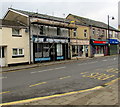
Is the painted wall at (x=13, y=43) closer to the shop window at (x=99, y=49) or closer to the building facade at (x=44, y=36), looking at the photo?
the building facade at (x=44, y=36)

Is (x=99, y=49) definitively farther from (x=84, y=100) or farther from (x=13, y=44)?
(x=84, y=100)

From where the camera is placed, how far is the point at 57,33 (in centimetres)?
2270

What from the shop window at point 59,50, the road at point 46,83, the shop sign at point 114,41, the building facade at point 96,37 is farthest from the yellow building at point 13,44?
the shop sign at point 114,41

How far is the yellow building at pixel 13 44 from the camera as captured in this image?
1608 centimetres

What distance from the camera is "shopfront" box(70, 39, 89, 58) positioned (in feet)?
83.5

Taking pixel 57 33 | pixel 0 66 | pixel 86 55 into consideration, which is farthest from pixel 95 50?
pixel 0 66

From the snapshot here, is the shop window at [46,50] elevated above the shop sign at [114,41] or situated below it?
below

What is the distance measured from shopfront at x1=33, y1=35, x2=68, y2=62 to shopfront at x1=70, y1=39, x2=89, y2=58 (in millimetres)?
2007

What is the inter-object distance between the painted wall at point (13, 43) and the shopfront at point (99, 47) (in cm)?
1626

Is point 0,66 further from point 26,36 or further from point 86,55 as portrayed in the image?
point 86,55

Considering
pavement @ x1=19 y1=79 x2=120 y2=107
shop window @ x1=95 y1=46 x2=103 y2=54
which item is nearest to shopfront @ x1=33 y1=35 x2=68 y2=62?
shop window @ x1=95 y1=46 x2=103 y2=54

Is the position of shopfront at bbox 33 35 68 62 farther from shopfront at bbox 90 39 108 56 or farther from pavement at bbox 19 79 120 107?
pavement at bbox 19 79 120 107

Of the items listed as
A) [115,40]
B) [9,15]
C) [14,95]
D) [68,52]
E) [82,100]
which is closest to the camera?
[82,100]

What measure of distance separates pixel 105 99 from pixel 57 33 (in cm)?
1857
